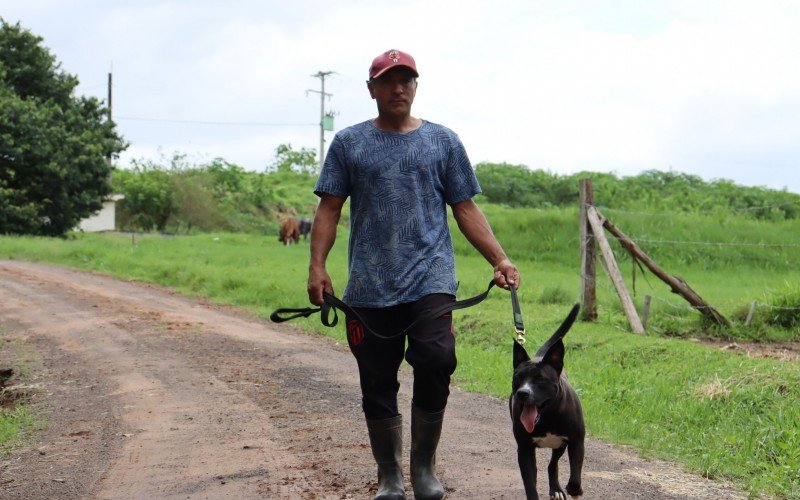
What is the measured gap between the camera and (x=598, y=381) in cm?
955

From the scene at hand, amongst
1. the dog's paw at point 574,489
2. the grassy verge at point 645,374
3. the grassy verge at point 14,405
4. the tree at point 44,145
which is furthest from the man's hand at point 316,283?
the tree at point 44,145

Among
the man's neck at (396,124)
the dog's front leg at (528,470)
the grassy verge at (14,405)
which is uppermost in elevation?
the man's neck at (396,124)

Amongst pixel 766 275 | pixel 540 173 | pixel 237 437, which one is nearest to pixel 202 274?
pixel 766 275

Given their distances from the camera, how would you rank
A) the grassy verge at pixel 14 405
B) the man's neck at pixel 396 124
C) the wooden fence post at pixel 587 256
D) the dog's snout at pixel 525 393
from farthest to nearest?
1. the wooden fence post at pixel 587 256
2. the grassy verge at pixel 14 405
3. the man's neck at pixel 396 124
4. the dog's snout at pixel 525 393

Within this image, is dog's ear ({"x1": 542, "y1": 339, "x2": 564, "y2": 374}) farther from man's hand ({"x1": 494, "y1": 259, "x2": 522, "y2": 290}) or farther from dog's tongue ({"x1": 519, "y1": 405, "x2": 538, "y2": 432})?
man's hand ({"x1": 494, "y1": 259, "x2": 522, "y2": 290})

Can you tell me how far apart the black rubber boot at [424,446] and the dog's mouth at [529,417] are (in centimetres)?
54

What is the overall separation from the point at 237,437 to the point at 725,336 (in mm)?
7461

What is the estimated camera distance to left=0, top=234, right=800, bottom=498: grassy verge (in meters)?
6.75

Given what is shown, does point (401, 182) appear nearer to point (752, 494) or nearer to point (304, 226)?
point (752, 494)

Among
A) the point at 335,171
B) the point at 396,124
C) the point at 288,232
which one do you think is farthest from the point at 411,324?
the point at 288,232

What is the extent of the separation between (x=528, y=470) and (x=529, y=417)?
0.34 metres

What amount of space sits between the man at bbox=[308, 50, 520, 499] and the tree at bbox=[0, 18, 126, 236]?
29295mm

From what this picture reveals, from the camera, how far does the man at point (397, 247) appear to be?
4695mm

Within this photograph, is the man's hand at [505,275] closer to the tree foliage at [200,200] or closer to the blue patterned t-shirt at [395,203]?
the blue patterned t-shirt at [395,203]
